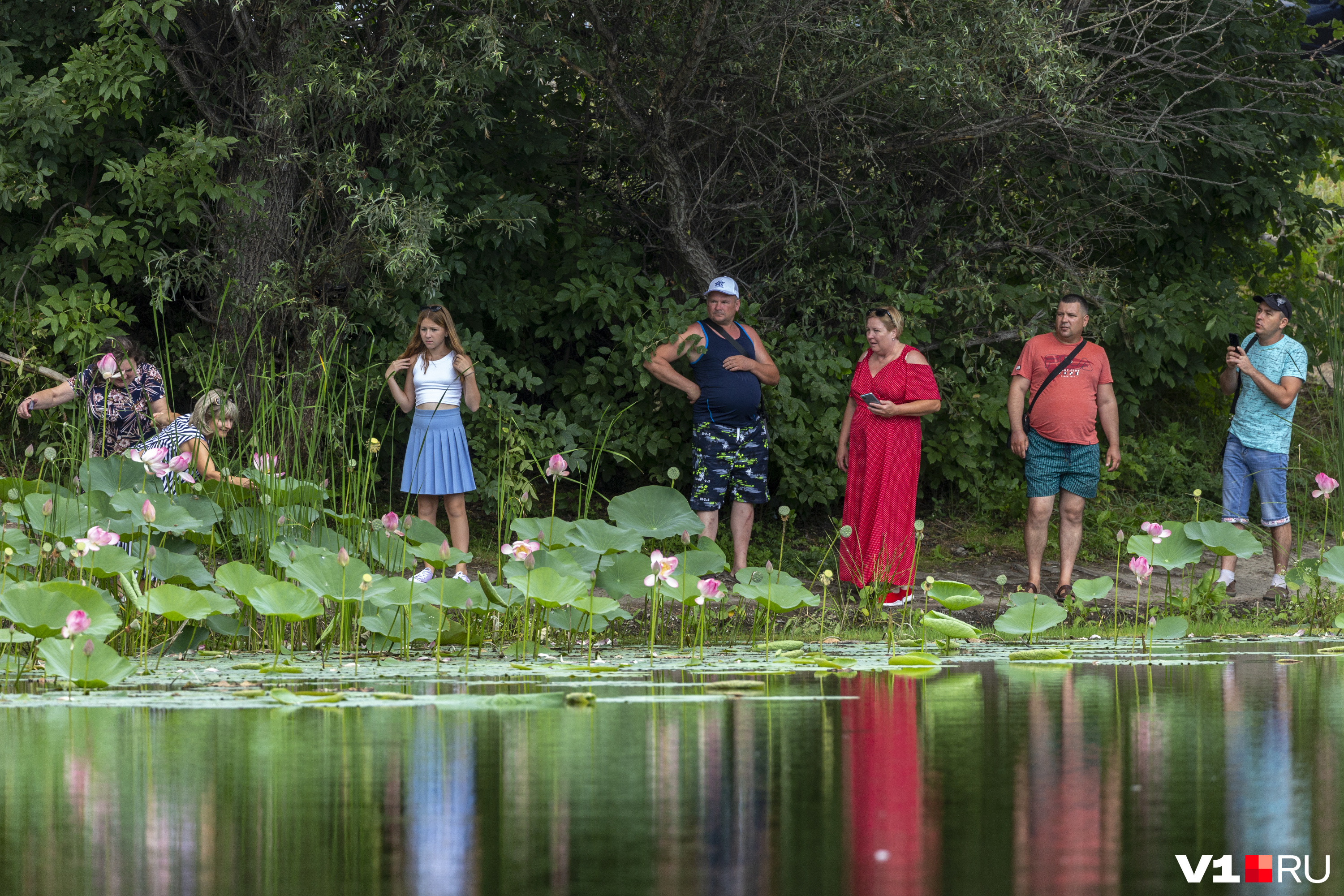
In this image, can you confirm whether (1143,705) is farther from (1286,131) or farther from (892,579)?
(1286,131)

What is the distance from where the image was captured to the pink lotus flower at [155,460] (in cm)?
500

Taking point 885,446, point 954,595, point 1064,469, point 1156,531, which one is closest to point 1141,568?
point 1156,531

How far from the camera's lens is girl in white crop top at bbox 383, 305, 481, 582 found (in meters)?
7.56

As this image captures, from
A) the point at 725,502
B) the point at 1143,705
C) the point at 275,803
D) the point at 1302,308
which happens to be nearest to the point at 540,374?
the point at 725,502

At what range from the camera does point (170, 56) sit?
28.1ft

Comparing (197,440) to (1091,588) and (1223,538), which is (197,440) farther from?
(1223,538)

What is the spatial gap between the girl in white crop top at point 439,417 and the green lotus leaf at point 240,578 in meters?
2.95

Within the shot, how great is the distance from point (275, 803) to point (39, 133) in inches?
264

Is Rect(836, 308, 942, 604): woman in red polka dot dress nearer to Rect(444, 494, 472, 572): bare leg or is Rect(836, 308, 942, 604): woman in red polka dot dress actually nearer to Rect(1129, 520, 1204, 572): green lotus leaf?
Rect(1129, 520, 1204, 572): green lotus leaf

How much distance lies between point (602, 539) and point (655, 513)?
31cm

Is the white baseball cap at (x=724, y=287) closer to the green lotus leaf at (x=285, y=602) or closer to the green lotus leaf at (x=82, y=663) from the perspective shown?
the green lotus leaf at (x=285, y=602)

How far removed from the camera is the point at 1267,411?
7.74m

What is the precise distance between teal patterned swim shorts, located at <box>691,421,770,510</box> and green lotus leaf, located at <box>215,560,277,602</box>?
11.3 feet

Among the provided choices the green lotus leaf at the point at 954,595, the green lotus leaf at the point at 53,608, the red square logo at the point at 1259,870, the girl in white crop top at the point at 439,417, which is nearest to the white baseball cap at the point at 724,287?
the girl in white crop top at the point at 439,417
